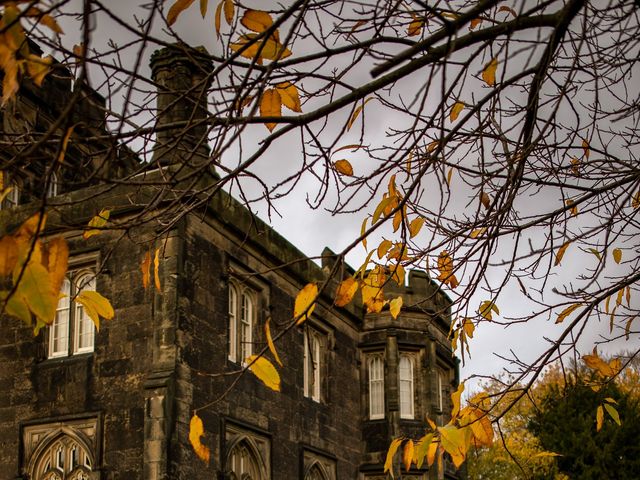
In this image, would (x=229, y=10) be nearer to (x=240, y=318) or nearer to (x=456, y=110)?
(x=456, y=110)

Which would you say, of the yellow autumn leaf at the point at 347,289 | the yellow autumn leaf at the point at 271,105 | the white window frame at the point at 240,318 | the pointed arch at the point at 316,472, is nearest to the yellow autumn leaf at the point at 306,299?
the yellow autumn leaf at the point at 347,289

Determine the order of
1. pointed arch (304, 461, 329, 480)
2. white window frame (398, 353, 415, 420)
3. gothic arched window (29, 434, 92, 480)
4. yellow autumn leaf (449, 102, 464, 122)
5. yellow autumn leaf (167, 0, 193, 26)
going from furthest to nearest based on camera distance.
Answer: white window frame (398, 353, 415, 420) → pointed arch (304, 461, 329, 480) → gothic arched window (29, 434, 92, 480) → yellow autumn leaf (449, 102, 464, 122) → yellow autumn leaf (167, 0, 193, 26)

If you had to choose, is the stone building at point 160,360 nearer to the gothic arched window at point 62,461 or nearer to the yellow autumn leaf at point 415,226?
the gothic arched window at point 62,461

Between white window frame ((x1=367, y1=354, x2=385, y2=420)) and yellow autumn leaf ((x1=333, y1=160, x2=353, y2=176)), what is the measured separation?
16851mm

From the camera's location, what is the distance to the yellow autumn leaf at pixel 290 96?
4211mm

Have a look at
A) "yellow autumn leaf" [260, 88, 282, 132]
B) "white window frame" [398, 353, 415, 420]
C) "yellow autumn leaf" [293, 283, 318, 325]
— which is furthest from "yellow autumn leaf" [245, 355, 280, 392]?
"white window frame" [398, 353, 415, 420]

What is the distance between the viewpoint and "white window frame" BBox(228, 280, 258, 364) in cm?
1564

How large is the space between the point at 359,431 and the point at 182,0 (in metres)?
17.9

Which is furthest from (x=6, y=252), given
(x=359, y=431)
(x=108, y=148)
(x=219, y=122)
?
(x=359, y=431)

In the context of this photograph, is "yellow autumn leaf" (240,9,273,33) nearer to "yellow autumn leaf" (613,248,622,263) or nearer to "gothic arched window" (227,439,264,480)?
"yellow autumn leaf" (613,248,622,263)

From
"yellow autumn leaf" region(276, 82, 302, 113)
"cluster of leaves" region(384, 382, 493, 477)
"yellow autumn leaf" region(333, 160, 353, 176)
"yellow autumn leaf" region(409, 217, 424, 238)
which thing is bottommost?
"cluster of leaves" region(384, 382, 493, 477)

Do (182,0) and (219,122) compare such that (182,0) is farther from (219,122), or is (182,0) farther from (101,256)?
(101,256)

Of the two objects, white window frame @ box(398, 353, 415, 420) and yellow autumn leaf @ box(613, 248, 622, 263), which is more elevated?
white window frame @ box(398, 353, 415, 420)

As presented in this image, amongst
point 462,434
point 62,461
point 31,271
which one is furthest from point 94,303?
point 62,461
